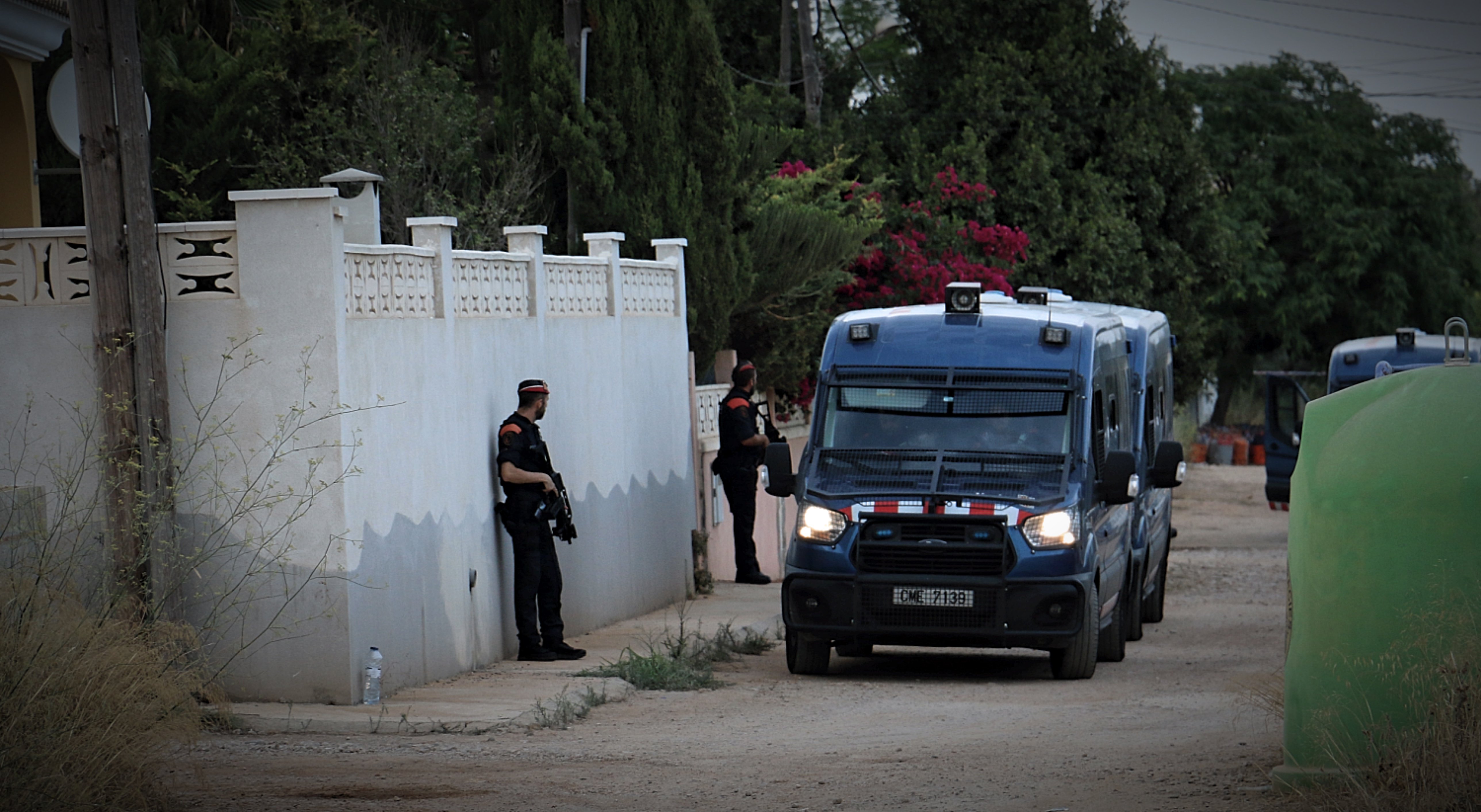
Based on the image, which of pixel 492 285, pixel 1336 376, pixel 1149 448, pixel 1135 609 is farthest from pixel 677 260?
pixel 1336 376

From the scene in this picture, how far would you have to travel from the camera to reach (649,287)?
15.4 meters

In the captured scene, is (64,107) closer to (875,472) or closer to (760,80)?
(875,472)

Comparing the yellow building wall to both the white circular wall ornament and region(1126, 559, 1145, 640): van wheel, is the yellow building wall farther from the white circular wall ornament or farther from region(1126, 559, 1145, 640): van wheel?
region(1126, 559, 1145, 640): van wheel

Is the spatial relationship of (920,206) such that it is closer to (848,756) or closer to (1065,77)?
(1065,77)

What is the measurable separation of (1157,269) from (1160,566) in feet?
45.2

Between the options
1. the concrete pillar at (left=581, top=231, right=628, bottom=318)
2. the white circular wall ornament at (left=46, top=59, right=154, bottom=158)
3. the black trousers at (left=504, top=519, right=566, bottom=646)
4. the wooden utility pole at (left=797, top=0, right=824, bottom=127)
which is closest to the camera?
the white circular wall ornament at (left=46, top=59, right=154, bottom=158)

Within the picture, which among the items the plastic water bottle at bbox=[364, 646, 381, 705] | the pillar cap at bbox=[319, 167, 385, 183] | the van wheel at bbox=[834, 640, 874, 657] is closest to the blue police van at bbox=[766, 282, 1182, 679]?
the van wheel at bbox=[834, 640, 874, 657]

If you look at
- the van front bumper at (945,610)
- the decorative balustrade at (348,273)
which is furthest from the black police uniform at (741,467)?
the van front bumper at (945,610)

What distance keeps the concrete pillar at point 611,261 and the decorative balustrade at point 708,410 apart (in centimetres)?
244

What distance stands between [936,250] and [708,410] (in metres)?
8.98

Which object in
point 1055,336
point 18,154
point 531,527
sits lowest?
point 531,527

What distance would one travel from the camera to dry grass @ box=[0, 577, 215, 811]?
20.1 ft

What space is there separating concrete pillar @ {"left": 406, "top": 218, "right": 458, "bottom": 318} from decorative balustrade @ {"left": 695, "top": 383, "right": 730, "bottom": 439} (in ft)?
18.7

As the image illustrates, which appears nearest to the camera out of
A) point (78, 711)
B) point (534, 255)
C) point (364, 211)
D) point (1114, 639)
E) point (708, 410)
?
point (78, 711)
